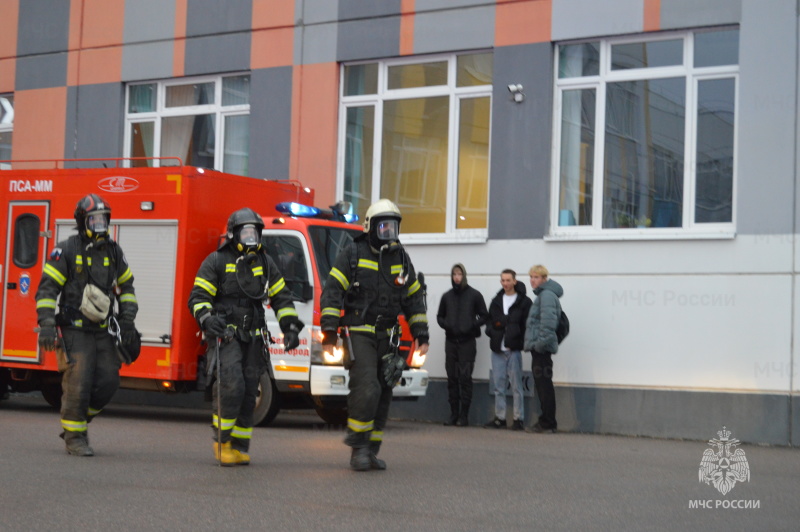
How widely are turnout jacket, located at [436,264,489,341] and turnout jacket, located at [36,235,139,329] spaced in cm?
527

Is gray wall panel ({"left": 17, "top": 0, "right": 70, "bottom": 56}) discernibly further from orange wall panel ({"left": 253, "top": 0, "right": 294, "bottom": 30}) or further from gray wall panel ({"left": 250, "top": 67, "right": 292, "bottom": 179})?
gray wall panel ({"left": 250, "top": 67, "right": 292, "bottom": 179})

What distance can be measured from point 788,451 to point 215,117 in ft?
32.0

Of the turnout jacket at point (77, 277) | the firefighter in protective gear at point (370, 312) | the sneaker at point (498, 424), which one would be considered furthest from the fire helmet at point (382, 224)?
the sneaker at point (498, 424)

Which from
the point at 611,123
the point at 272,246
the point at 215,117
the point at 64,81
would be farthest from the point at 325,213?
the point at 64,81

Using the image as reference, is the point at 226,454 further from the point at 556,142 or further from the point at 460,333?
the point at 556,142

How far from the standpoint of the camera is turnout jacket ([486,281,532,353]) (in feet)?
45.3

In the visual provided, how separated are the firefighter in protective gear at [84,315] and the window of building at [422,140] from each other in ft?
21.5

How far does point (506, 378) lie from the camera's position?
1402cm

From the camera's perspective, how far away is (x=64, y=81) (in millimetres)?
18656

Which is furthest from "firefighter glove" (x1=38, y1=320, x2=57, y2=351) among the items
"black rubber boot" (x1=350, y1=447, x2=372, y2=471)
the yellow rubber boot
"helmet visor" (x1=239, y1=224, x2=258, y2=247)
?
"black rubber boot" (x1=350, y1=447, x2=372, y2=471)

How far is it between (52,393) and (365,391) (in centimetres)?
782

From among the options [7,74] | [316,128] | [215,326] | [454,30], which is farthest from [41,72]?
[215,326]

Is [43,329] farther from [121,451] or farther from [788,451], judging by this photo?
[788,451]

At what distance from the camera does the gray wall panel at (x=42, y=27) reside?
61.3 ft
